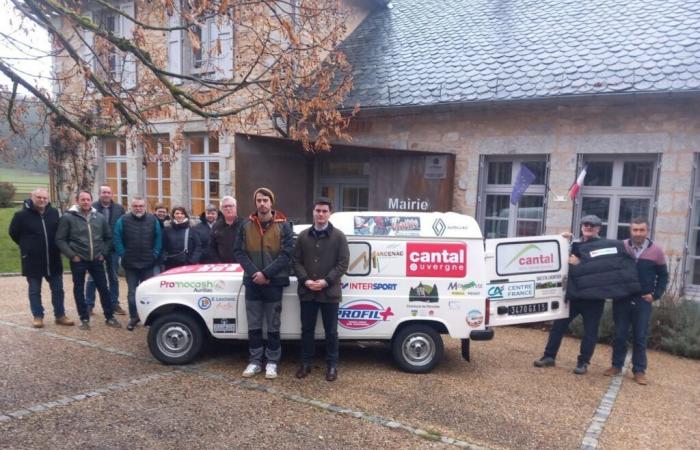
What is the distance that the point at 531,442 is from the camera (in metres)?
3.83

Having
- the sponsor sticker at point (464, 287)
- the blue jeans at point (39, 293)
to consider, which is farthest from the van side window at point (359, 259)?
the blue jeans at point (39, 293)

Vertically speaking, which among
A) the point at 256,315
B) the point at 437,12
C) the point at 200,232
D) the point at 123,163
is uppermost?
the point at 437,12

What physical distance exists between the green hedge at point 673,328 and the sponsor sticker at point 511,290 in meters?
2.01

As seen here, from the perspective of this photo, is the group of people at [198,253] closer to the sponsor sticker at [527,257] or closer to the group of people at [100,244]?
the group of people at [100,244]

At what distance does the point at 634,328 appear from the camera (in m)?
5.30

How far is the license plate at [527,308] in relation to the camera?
546 centimetres

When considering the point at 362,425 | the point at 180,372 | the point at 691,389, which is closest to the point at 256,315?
the point at 180,372

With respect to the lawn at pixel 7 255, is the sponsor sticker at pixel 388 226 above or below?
above

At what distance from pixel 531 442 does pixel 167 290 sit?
379 centimetres

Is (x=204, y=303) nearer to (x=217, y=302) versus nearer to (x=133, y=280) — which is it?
(x=217, y=302)

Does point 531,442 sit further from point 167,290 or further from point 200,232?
point 200,232

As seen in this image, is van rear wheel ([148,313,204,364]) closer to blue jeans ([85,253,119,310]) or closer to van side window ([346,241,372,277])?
van side window ([346,241,372,277])

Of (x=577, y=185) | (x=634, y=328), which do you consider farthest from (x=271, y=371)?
(x=577, y=185)

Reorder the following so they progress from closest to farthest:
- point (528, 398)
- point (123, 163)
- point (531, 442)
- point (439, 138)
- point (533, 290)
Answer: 1. point (531, 442)
2. point (528, 398)
3. point (533, 290)
4. point (439, 138)
5. point (123, 163)
